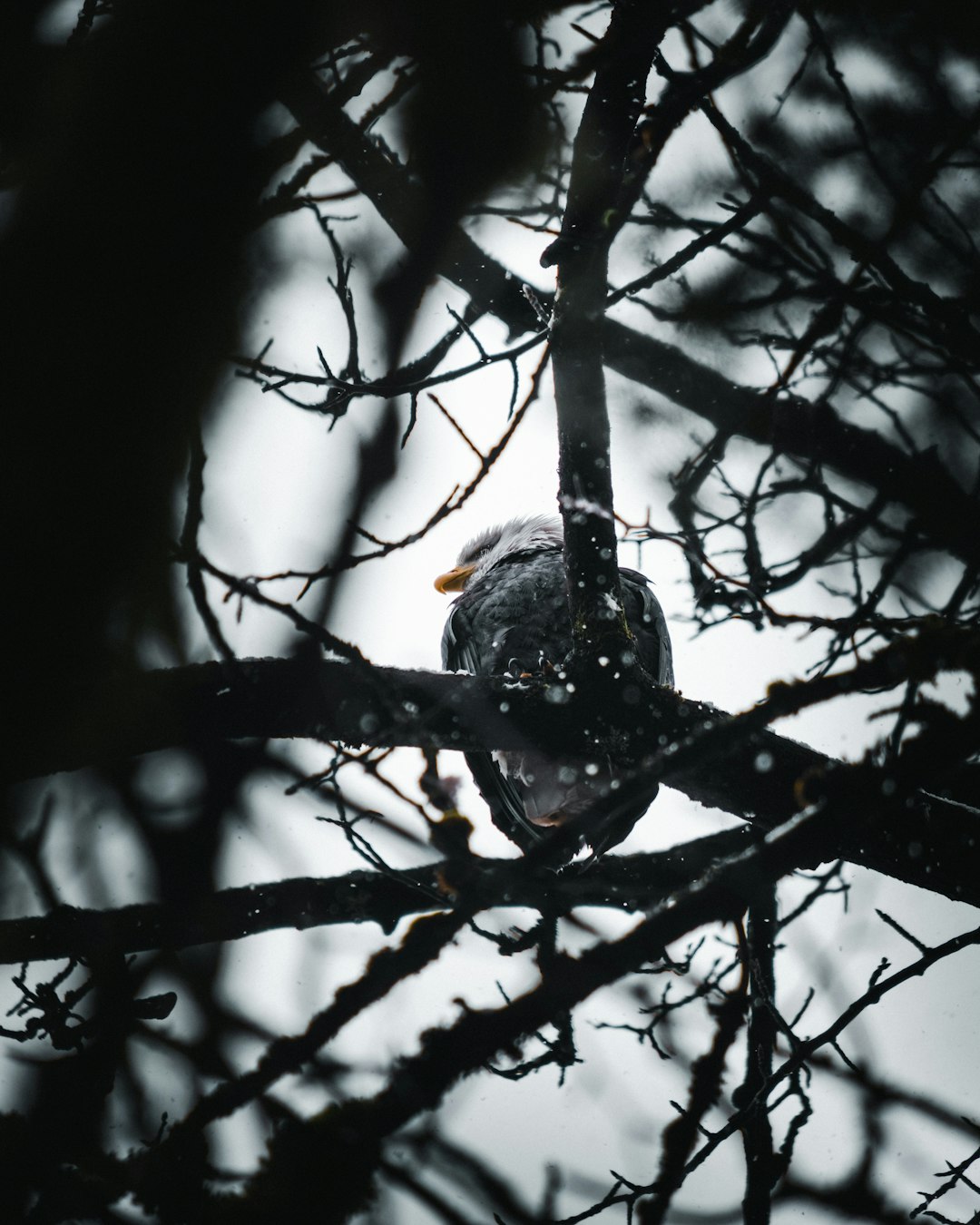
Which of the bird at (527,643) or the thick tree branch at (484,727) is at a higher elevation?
the bird at (527,643)

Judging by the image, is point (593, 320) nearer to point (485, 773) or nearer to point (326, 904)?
point (326, 904)

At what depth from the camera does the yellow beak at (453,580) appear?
5211mm

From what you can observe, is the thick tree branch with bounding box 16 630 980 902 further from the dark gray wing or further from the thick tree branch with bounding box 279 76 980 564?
the dark gray wing

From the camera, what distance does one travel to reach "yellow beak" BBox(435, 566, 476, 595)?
5.21 meters

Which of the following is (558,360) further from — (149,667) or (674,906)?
(674,906)

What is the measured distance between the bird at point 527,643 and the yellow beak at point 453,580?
99 cm

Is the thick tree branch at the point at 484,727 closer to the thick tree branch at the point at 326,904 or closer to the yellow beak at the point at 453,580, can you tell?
the thick tree branch at the point at 326,904

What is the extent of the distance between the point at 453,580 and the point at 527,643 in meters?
1.77

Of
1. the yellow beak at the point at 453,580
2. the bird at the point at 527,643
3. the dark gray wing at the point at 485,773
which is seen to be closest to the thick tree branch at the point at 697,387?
the bird at the point at 527,643

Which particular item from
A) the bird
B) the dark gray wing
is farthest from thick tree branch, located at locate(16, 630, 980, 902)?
the dark gray wing

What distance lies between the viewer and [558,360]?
218 cm

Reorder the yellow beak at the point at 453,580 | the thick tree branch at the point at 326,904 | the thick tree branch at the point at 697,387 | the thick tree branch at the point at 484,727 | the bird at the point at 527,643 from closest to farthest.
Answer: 1. the thick tree branch at the point at 326,904
2. the thick tree branch at the point at 484,727
3. the thick tree branch at the point at 697,387
4. the bird at the point at 527,643
5. the yellow beak at the point at 453,580

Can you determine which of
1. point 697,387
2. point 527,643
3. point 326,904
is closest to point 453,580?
point 527,643

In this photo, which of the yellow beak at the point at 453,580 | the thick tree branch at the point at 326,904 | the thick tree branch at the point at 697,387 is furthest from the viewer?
the yellow beak at the point at 453,580
